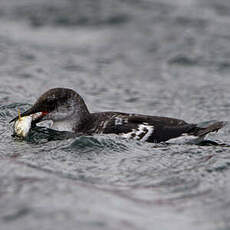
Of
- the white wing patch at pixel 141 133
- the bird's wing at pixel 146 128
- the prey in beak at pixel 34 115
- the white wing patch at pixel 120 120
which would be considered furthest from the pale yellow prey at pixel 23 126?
the white wing patch at pixel 141 133

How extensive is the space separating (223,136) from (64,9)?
835 centimetres

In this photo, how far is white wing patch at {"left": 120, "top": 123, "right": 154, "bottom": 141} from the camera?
755 cm

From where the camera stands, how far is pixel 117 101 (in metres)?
10.9

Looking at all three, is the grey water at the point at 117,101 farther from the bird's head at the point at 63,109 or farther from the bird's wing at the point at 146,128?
the bird's head at the point at 63,109

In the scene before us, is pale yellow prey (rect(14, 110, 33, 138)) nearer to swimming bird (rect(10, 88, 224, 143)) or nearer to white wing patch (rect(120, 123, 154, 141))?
swimming bird (rect(10, 88, 224, 143))

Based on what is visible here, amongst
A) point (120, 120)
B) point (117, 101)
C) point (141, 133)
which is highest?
point (120, 120)

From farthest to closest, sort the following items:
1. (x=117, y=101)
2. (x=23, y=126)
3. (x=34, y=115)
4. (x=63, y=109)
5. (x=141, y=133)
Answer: (x=117, y=101) < (x=63, y=109) < (x=34, y=115) < (x=23, y=126) < (x=141, y=133)

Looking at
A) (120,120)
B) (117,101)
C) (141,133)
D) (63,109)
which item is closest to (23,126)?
(63,109)

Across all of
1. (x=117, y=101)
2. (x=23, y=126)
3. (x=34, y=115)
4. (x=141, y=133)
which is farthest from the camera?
(x=117, y=101)

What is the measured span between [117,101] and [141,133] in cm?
340

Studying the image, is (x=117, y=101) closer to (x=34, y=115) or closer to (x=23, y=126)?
(x=34, y=115)

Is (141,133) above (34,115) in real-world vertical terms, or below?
below

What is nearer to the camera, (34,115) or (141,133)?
(141,133)

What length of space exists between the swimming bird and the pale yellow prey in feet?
0.27
